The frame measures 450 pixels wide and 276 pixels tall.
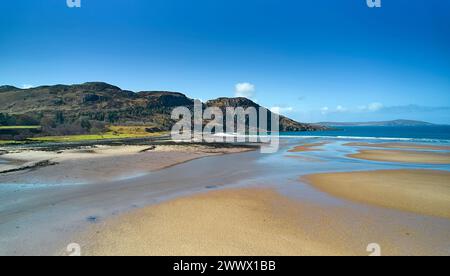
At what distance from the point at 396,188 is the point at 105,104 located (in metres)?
143

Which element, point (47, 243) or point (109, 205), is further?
point (109, 205)

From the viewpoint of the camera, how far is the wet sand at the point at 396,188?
37.6 feet

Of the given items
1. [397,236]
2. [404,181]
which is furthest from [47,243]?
[404,181]

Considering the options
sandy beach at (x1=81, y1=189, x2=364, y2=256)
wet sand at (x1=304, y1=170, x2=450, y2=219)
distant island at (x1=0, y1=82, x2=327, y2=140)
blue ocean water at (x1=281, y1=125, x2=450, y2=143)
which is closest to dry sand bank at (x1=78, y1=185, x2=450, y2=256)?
sandy beach at (x1=81, y1=189, x2=364, y2=256)

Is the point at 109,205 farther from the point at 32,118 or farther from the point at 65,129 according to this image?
the point at 32,118

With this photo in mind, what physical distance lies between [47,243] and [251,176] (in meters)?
13.0

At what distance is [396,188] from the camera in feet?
48.0

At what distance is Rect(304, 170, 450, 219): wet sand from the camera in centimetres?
1146

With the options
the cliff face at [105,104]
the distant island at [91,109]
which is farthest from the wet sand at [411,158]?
the cliff face at [105,104]

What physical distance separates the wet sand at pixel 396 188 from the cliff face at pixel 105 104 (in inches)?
3542

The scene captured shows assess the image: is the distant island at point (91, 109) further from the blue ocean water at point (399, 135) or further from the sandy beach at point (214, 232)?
the sandy beach at point (214, 232)

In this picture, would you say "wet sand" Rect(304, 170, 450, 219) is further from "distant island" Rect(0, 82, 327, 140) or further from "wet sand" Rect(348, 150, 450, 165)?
"distant island" Rect(0, 82, 327, 140)

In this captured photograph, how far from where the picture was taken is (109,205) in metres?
11.3

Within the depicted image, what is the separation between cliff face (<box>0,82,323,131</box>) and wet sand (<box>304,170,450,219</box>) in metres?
90.0
